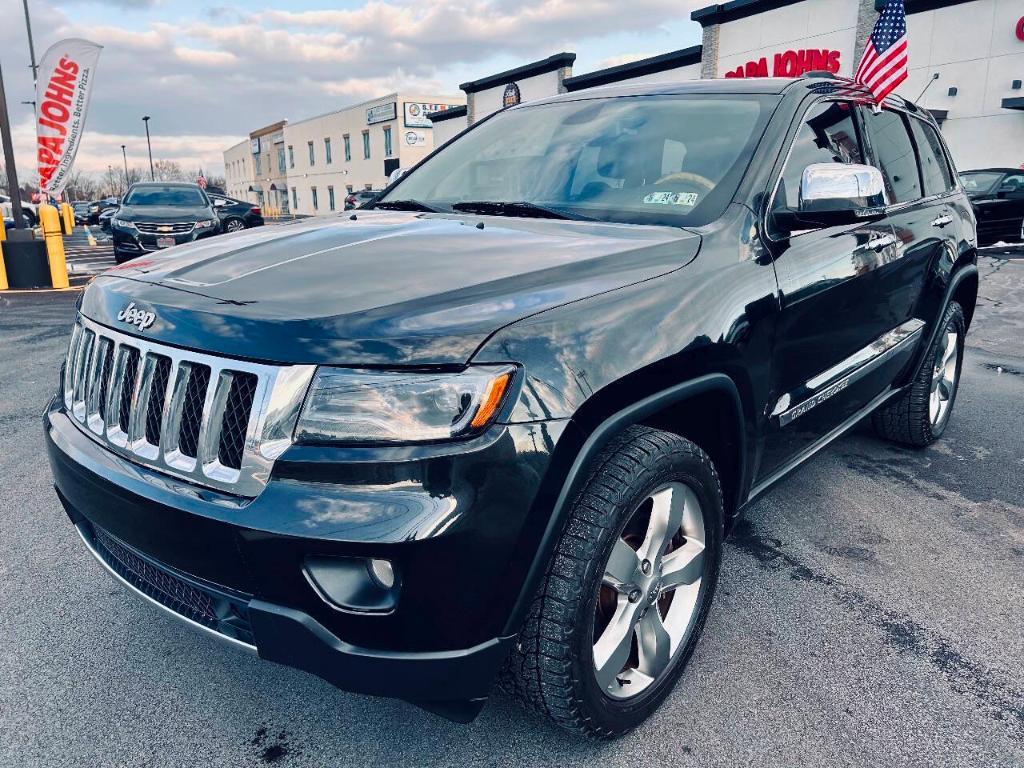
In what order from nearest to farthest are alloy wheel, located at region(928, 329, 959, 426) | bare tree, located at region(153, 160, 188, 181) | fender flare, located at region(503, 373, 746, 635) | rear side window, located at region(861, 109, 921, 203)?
fender flare, located at region(503, 373, 746, 635) → rear side window, located at region(861, 109, 921, 203) → alloy wheel, located at region(928, 329, 959, 426) → bare tree, located at region(153, 160, 188, 181)

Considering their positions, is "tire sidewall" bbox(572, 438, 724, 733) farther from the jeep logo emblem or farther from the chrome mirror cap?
the jeep logo emblem

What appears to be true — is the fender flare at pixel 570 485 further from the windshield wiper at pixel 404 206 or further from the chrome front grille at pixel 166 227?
the chrome front grille at pixel 166 227

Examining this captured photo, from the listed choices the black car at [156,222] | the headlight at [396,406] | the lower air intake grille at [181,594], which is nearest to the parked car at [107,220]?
the black car at [156,222]

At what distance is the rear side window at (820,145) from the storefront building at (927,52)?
1373 centimetres

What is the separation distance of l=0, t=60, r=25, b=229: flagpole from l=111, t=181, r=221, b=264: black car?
171cm

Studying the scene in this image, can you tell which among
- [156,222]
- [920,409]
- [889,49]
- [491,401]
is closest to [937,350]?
[920,409]

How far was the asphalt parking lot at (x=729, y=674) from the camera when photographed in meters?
2.07

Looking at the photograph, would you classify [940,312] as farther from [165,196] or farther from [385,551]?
[165,196]

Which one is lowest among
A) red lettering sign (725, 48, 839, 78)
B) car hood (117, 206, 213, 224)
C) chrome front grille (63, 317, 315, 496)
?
chrome front grille (63, 317, 315, 496)

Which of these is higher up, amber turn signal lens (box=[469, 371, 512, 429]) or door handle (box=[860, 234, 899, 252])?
door handle (box=[860, 234, 899, 252])

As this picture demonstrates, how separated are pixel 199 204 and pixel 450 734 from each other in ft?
47.2

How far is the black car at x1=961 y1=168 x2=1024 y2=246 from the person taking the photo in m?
14.6

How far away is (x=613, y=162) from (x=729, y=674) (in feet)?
5.88

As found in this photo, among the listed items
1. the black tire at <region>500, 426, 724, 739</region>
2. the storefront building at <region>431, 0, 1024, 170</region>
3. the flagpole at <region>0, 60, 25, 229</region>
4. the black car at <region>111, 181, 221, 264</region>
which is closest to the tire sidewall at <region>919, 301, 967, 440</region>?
the black tire at <region>500, 426, 724, 739</region>
